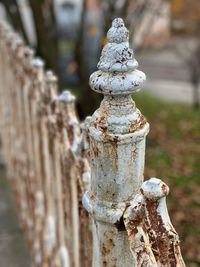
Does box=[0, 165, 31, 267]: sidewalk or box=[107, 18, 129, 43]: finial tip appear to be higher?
box=[107, 18, 129, 43]: finial tip

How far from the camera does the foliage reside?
17.2 feet

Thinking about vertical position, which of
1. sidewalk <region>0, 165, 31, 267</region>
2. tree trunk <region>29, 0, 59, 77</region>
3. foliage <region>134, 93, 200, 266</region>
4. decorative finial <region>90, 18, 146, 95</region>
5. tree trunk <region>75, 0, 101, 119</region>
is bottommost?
foliage <region>134, 93, 200, 266</region>

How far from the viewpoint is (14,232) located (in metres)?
4.58

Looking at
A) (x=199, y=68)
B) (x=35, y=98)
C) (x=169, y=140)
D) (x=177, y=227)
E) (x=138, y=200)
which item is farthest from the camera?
(x=199, y=68)

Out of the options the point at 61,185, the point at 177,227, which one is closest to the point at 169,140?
the point at 177,227

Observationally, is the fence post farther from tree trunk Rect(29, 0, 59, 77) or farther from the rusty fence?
tree trunk Rect(29, 0, 59, 77)

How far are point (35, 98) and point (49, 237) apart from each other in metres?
0.90

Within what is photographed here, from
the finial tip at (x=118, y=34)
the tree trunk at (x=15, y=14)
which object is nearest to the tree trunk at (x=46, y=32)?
the tree trunk at (x=15, y=14)

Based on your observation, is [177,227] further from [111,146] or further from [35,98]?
[111,146]

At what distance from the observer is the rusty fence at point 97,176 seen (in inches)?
52.5

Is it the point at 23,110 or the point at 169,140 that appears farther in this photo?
the point at 169,140

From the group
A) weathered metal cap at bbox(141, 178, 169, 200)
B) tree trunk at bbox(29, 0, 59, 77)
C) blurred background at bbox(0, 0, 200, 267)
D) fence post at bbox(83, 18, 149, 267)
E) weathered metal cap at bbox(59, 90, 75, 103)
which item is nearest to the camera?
weathered metal cap at bbox(141, 178, 169, 200)

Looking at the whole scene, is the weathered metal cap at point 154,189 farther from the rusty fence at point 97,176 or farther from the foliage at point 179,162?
the foliage at point 179,162

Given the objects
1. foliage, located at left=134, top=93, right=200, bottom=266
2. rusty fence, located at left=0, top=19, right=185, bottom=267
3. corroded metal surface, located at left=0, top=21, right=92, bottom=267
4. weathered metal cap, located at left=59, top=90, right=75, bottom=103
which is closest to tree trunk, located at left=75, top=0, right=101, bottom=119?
foliage, located at left=134, top=93, right=200, bottom=266
